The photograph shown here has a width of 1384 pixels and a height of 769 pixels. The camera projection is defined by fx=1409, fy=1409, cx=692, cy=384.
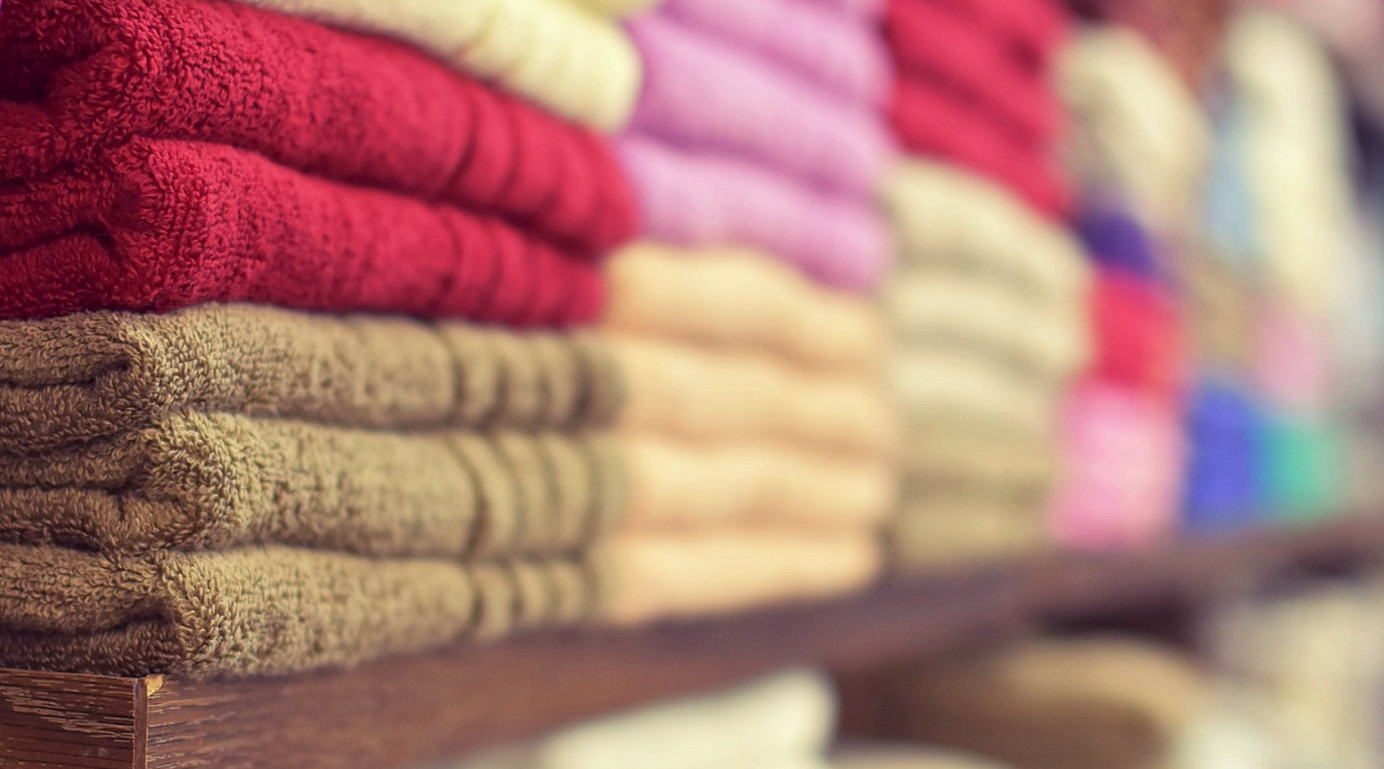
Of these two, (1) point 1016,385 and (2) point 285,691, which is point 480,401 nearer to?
(2) point 285,691

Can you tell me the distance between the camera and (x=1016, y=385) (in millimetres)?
809

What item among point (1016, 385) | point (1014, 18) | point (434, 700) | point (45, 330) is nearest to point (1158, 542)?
point (1016, 385)

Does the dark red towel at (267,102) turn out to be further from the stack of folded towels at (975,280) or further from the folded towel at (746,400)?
the stack of folded towels at (975,280)

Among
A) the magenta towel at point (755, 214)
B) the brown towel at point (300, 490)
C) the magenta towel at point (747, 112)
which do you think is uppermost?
the magenta towel at point (747, 112)

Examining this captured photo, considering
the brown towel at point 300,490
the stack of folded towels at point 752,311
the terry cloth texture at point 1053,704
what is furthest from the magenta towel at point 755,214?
the terry cloth texture at point 1053,704

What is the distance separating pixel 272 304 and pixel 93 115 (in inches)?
2.5

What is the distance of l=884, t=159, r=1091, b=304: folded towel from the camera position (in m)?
0.70

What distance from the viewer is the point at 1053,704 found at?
0.89 metres

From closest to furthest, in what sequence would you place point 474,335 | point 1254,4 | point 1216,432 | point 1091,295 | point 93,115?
point 93,115
point 474,335
point 1091,295
point 1216,432
point 1254,4

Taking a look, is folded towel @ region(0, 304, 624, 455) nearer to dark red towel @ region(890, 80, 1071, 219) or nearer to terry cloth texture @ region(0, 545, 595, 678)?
terry cloth texture @ region(0, 545, 595, 678)

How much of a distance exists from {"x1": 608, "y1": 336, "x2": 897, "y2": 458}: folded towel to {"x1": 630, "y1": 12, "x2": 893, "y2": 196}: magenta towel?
81 millimetres

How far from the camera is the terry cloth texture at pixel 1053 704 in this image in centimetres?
86

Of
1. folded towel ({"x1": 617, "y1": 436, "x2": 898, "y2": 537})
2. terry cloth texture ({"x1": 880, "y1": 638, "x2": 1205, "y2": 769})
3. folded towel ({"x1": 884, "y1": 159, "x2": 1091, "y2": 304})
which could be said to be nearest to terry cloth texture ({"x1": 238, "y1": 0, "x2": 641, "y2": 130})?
folded towel ({"x1": 617, "y1": 436, "x2": 898, "y2": 537})

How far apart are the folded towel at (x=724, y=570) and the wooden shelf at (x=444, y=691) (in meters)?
0.01
